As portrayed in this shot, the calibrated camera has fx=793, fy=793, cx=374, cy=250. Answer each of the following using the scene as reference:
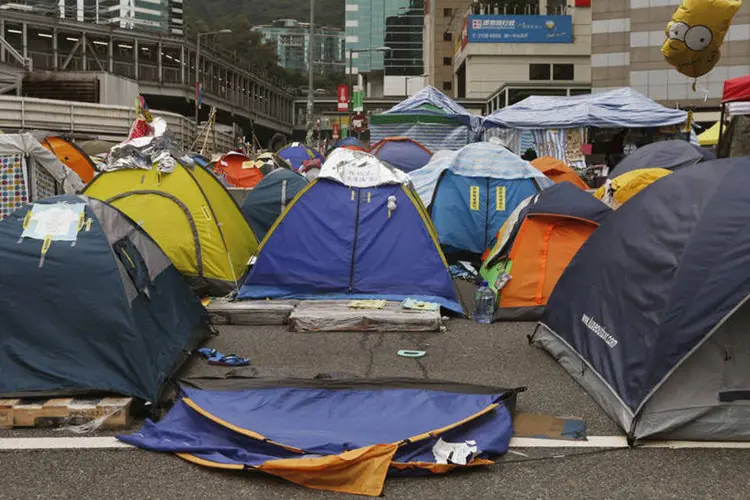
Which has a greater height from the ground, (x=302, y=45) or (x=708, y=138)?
(x=302, y=45)

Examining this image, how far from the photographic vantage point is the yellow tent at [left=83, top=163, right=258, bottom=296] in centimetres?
904

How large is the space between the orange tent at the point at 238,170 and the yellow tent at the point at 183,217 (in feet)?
37.4

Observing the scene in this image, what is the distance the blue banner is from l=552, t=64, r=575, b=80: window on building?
6.16 feet

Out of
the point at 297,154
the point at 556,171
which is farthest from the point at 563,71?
the point at 556,171

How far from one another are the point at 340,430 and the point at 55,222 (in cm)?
274

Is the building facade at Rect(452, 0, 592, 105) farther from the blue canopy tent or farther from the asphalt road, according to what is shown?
the asphalt road

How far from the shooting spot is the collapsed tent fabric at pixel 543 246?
27.4ft

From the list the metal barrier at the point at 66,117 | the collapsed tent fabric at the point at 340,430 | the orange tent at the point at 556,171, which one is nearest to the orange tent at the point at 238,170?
the orange tent at the point at 556,171

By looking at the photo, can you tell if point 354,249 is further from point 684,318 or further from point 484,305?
point 684,318

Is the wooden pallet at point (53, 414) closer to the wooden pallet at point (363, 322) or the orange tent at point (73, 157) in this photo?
the wooden pallet at point (363, 322)

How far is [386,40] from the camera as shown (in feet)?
474

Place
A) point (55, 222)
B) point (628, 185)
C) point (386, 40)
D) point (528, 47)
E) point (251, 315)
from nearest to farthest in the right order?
point (55, 222)
point (251, 315)
point (628, 185)
point (528, 47)
point (386, 40)

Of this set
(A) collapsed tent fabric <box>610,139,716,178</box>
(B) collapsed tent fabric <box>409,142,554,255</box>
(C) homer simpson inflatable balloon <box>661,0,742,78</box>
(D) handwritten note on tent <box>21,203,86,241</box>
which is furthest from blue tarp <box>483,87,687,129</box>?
(D) handwritten note on tent <box>21,203,86,241</box>

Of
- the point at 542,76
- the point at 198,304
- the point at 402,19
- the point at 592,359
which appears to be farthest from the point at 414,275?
the point at 402,19
